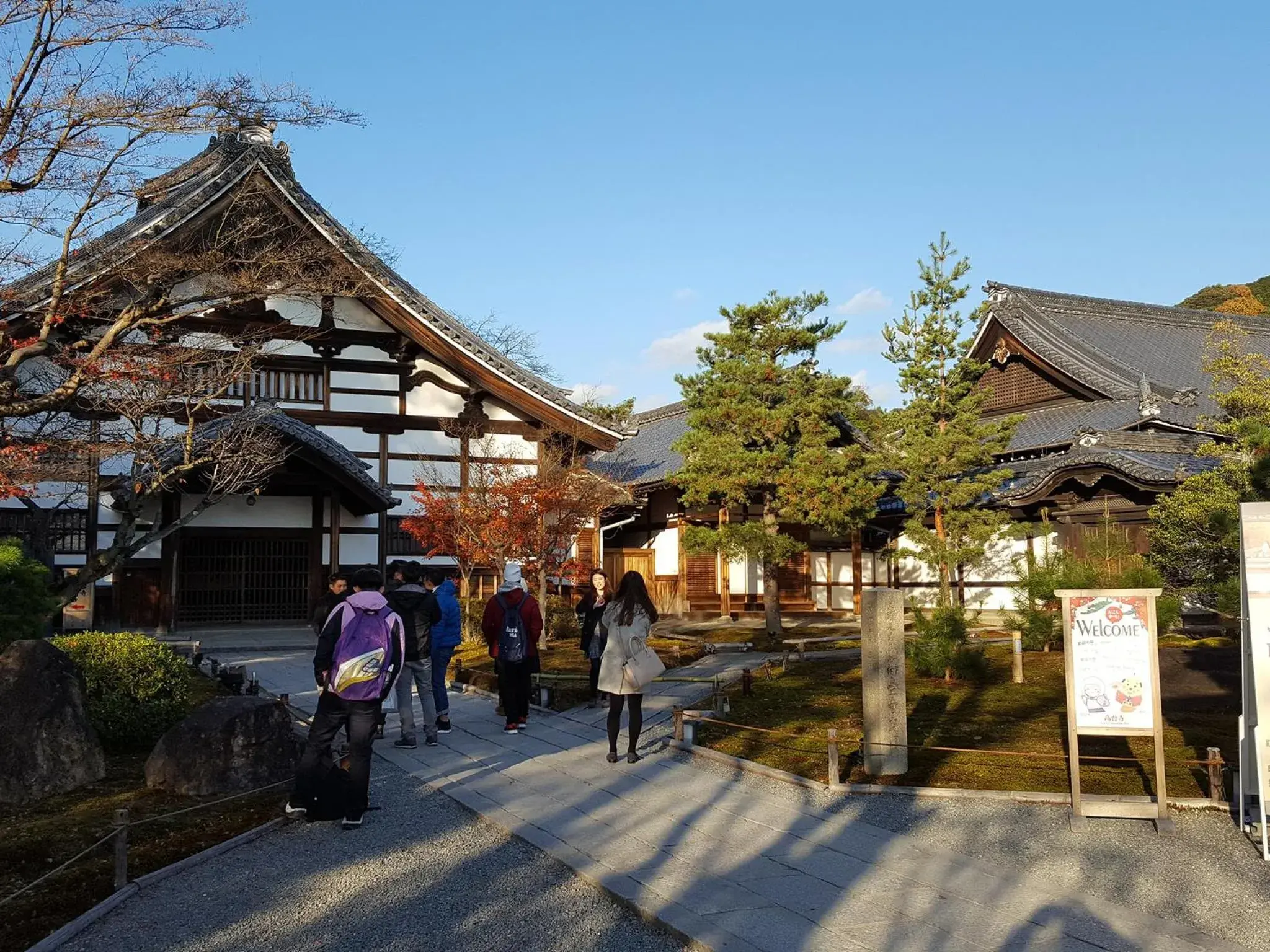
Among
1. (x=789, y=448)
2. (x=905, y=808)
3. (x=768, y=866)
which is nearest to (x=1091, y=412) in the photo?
(x=789, y=448)

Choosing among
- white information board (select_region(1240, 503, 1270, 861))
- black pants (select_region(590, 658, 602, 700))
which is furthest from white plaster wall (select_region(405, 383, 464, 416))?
white information board (select_region(1240, 503, 1270, 861))

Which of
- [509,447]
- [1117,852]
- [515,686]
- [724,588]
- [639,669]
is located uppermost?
[509,447]

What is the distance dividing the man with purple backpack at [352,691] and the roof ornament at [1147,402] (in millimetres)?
20674

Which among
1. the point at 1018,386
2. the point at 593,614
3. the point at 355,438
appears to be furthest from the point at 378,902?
the point at 1018,386

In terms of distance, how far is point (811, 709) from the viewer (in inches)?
448

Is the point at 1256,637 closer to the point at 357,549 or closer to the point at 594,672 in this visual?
the point at 594,672

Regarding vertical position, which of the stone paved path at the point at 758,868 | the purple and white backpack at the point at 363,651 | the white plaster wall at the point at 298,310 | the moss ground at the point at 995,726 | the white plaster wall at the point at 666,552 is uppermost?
the white plaster wall at the point at 298,310

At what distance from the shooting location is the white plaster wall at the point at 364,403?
833 inches

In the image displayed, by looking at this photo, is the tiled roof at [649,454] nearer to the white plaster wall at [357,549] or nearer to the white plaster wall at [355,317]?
the white plaster wall at [357,549]

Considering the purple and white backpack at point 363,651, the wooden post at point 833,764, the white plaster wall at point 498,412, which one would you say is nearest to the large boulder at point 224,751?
the purple and white backpack at point 363,651

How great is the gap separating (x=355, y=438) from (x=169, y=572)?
4.47 metres

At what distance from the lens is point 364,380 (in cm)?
2144

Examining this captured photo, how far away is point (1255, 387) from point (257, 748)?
14.6m

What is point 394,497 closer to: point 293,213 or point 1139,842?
point 293,213
